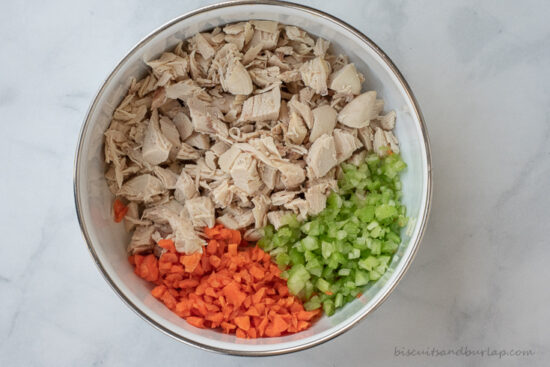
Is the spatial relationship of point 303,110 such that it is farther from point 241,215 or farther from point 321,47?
point 241,215

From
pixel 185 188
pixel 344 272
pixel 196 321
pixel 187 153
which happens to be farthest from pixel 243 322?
pixel 187 153

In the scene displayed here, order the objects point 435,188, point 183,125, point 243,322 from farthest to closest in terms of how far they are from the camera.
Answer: point 435,188
point 183,125
point 243,322

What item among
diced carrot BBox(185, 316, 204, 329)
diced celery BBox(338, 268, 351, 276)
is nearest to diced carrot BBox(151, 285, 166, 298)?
diced carrot BBox(185, 316, 204, 329)

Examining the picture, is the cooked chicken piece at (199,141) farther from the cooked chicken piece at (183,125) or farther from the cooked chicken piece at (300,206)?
the cooked chicken piece at (300,206)

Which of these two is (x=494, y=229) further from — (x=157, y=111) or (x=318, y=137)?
(x=157, y=111)

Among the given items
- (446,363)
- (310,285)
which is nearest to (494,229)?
(446,363)

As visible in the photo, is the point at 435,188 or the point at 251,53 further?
the point at 435,188
